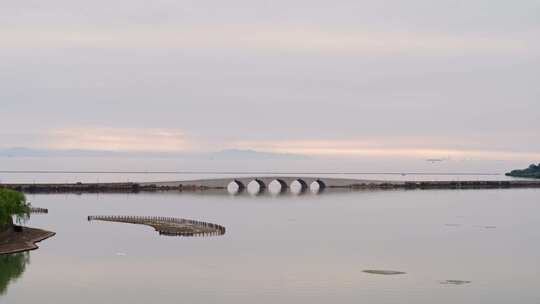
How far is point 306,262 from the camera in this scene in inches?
2753

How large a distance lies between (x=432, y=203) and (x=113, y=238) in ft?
277

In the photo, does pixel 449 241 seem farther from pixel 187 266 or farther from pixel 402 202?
pixel 402 202

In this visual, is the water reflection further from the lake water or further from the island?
the island

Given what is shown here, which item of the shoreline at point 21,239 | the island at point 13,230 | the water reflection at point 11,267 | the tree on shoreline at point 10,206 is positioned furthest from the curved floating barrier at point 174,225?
the water reflection at point 11,267

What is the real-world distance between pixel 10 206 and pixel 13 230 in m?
4.17

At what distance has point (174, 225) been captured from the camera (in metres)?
99.5

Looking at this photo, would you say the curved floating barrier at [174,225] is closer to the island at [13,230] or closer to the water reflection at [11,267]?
the island at [13,230]

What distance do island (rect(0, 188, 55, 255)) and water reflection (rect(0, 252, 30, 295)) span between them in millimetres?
1340

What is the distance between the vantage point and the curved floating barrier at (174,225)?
92537mm

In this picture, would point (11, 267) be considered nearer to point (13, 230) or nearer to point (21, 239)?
point (21, 239)

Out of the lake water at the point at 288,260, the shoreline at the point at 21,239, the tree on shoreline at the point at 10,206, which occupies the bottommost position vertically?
the lake water at the point at 288,260

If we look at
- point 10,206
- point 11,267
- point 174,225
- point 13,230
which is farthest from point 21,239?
point 174,225

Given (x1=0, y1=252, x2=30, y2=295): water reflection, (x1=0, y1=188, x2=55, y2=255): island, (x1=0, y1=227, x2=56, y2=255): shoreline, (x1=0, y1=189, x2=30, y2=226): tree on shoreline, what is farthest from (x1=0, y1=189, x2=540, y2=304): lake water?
(x1=0, y1=189, x2=30, y2=226): tree on shoreline

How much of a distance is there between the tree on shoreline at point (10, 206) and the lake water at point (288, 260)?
13.6 ft
